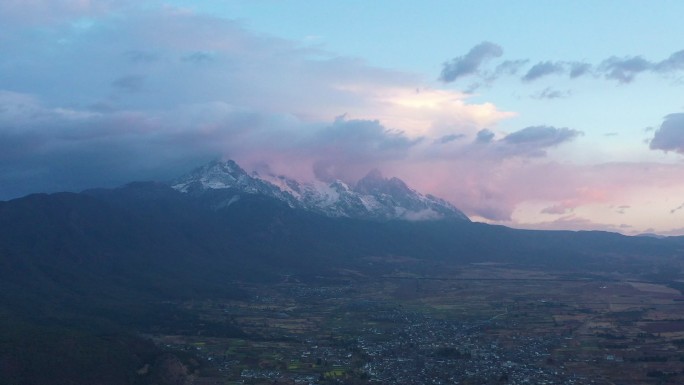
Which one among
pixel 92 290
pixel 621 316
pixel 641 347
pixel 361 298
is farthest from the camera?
pixel 361 298

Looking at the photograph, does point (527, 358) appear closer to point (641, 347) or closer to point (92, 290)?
point (641, 347)

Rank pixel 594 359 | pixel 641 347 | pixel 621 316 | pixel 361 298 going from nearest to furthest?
pixel 594 359 < pixel 641 347 < pixel 621 316 < pixel 361 298

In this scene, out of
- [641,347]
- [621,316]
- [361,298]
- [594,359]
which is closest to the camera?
[594,359]

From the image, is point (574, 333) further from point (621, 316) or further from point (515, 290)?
point (515, 290)

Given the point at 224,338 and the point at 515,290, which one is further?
the point at 515,290

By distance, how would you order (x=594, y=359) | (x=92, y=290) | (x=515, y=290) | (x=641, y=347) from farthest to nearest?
(x=515, y=290) < (x=92, y=290) < (x=641, y=347) < (x=594, y=359)

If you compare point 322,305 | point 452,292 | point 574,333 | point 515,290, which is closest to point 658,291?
point 515,290

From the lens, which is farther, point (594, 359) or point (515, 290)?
point (515, 290)

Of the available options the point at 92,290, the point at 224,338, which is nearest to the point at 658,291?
the point at 224,338
